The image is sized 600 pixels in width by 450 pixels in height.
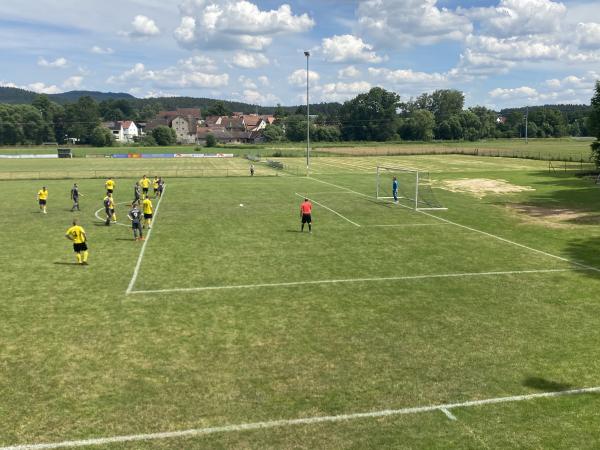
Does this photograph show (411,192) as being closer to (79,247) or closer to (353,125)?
(79,247)

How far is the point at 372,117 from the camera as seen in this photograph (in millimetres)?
181375

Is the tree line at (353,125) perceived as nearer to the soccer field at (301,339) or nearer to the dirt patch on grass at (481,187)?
the dirt patch on grass at (481,187)

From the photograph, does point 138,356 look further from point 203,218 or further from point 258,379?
point 203,218

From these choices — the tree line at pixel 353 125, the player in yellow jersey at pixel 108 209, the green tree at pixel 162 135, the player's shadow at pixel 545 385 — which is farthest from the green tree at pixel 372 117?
the player's shadow at pixel 545 385

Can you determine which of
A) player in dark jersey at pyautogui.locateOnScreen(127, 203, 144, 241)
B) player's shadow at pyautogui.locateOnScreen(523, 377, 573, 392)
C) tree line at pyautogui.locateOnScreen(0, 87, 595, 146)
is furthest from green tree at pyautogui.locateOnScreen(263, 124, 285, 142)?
player's shadow at pyautogui.locateOnScreen(523, 377, 573, 392)

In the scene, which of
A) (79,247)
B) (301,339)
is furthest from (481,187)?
(301,339)

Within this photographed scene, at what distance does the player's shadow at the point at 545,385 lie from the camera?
9945 mm

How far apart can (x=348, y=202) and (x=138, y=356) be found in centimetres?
2771

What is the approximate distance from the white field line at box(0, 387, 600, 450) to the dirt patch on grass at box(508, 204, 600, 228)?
70.8 feet

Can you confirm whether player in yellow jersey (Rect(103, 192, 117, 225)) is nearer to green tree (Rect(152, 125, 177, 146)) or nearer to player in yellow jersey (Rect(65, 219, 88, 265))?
player in yellow jersey (Rect(65, 219, 88, 265))

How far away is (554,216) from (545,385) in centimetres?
2473

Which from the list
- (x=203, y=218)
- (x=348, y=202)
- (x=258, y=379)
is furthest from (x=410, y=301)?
(x=348, y=202)

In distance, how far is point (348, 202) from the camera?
3756 cm

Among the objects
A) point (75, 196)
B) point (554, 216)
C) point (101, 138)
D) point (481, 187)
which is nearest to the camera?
point (554, 216)
